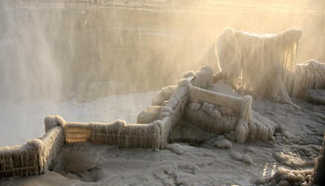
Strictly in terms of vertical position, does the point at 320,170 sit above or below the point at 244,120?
above

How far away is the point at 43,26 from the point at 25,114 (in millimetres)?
6678

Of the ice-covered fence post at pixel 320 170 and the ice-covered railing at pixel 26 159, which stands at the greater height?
the ice-covered fence post at pixel 320 170

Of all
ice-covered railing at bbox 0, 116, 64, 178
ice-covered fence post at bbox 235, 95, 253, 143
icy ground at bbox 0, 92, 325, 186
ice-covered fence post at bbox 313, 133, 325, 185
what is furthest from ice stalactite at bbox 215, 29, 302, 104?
ice-covered railing at bbox 0, 116, 64, 178

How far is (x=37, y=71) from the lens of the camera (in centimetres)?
2195

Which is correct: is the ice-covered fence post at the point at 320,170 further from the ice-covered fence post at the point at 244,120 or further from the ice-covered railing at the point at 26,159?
the ice-covered railing at the point at 26,159

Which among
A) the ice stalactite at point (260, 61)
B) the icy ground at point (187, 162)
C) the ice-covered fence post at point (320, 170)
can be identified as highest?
the ice stalactite at point (260, 61)

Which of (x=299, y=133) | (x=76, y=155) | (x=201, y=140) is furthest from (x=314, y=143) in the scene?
(x=76, y=155)

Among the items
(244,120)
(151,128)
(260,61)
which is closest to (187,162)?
(151,128)

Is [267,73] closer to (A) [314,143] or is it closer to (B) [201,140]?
(A) [314,143]

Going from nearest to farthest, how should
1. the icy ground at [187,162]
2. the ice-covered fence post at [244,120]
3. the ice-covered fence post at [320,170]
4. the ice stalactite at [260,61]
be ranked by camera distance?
the ice-covered fence post at [320,170] < the icy ground at [187,162] < the ice-covered fence post at [244,120] < the ice stalactite at [260,61]

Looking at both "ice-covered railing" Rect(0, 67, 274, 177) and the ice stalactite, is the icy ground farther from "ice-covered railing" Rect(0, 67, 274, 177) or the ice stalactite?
the ice stalactite

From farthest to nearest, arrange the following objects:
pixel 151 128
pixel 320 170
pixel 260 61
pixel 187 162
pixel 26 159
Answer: pixel 260 61, pixel 151 128, pixel 187 162, pixel 26 159, pixel 320 170

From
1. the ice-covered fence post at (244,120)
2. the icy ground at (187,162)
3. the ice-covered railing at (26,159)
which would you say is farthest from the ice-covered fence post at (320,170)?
the ice-covered railing at (26,159)

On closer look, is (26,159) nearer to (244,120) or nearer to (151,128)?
(151,128)
